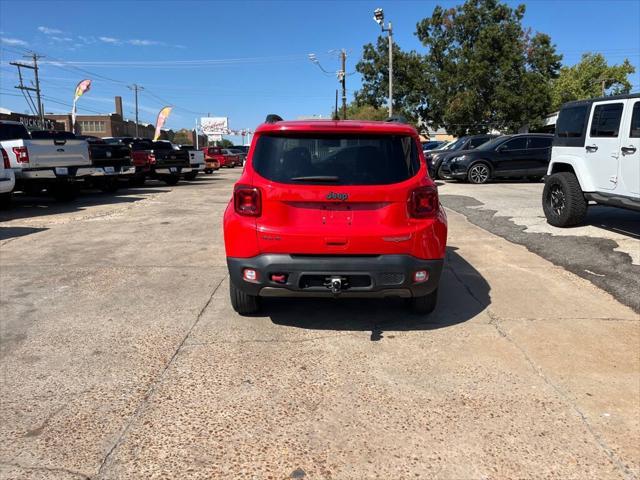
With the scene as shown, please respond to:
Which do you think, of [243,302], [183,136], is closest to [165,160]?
[243,302]

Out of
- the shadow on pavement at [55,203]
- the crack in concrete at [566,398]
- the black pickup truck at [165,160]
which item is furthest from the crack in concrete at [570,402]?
the black pickup truck at [165,160]

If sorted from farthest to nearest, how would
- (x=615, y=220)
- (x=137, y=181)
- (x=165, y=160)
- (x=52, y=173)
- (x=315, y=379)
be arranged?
(x=137, y=181), (x=165, y=160), (x=52, y=173), (x=615, y=220), (x=315, y=379)

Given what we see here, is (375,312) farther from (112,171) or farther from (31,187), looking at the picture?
(112,171)

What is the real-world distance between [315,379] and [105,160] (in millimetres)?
13137

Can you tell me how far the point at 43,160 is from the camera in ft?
38.2

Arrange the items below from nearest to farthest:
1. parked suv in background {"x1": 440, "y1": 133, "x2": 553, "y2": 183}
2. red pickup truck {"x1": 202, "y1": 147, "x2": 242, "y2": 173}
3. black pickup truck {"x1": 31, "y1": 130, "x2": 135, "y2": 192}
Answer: black pickup truck {"x1": 31, "y1": 130, "x2": 135, "y2": 192} → parked suv in background {"x1": 440, "y1": 133, "x2": 553, "y2": 183} → red pickup truck {"x1": 202, "y1": 147, "x2": 242, "y2": 173}

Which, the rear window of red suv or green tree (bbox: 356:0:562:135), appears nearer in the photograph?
the rear window of red suv

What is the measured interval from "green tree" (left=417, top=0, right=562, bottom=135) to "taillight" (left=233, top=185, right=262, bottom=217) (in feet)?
115

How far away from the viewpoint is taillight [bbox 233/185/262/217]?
12.8 ft

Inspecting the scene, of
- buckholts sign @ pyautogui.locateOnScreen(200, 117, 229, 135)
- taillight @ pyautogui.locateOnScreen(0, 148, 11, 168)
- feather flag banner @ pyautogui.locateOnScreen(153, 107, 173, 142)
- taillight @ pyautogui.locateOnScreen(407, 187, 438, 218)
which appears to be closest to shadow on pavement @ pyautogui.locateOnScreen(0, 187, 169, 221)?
taillight @ pyautogui.locateOnScreen(0, 148, 11, 168)

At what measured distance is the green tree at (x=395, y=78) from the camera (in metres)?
41.6

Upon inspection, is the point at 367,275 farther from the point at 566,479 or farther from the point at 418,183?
the point at 566,479

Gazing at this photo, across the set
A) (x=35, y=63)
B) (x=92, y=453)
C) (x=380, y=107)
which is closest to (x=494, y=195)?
(x=92, y=453)

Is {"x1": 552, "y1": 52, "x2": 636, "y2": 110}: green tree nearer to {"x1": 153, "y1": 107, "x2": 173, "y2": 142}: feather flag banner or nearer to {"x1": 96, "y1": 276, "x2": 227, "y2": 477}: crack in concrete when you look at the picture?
{"x1": 153, "y1": 107, "x2": 173, "y2": 142}: feather flag banner
